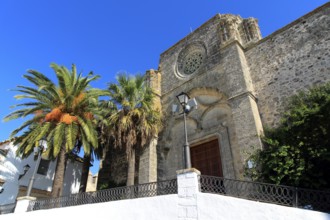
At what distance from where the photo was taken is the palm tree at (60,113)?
34.8ft

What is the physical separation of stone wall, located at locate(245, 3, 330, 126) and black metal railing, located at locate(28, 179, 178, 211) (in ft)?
17.0

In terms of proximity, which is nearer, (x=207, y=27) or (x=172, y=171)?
(x=172, y=171)

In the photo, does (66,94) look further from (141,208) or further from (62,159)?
(141,208)

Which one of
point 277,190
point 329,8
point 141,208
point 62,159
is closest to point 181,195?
point 141,208

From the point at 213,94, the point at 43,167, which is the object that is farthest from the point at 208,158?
the point at 43,167

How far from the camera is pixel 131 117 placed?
10984 mm

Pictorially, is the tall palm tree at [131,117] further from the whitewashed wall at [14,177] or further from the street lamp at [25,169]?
the whitewashed wall at [14,177]

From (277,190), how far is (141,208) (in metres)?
3.64

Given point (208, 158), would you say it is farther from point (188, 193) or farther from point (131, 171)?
point (188, 193)

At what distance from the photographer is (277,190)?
18.9 ft

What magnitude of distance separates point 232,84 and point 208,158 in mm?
3584

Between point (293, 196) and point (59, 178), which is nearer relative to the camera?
point (293, 196)

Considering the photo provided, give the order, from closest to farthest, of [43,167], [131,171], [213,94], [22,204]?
[22,204] < [131,171] < [213,94] < [43,167]

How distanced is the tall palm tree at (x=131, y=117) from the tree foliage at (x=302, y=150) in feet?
16.1
